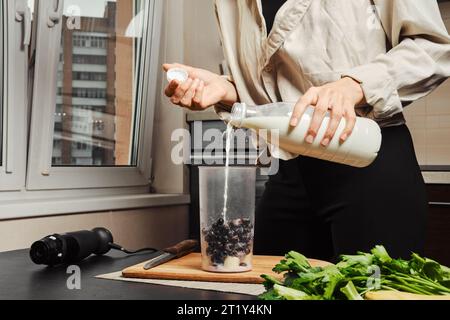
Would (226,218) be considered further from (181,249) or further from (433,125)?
(433,125)

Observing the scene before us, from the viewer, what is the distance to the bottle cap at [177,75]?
1046mm

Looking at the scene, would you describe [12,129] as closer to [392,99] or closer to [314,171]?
[314,171]

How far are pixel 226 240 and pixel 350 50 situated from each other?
49 centimetres

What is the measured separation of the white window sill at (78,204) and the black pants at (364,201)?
0.79 metres

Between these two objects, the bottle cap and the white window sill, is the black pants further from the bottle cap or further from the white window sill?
the white window sill

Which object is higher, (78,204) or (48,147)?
(48,147)

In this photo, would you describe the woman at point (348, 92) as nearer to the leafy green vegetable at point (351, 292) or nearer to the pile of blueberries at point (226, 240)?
the pile of blueberries at point (226, 240)

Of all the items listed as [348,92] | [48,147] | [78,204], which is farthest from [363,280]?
[48,147]

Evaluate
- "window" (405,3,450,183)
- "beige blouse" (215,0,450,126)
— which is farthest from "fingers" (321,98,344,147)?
"window" (405,3,450,183)

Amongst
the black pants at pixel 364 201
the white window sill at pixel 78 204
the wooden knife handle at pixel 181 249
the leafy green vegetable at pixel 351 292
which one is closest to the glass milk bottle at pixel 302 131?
the black pants at pixel 364 201

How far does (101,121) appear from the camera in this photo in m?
2.12

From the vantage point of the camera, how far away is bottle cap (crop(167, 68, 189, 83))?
105 centimetres

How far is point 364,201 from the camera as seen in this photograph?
3.59 ft

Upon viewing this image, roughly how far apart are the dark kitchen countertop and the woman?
41 centimetres
